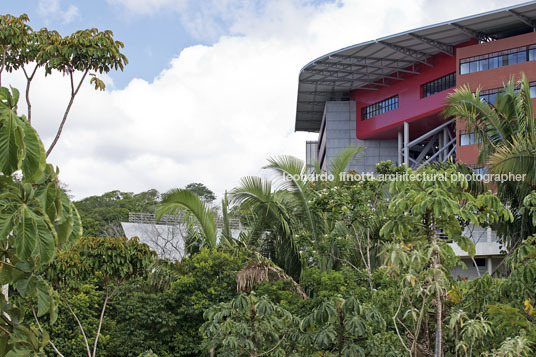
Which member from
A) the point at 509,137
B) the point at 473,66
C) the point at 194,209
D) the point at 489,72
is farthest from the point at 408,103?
the point at 194,209

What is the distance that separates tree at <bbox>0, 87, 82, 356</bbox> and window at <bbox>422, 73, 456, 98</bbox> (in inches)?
1211

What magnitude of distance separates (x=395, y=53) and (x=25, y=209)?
102ft

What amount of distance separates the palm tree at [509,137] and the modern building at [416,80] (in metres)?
10.3

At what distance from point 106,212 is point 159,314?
31.5 m

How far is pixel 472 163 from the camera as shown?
27.7m

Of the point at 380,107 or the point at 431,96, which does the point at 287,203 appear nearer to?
the point at 431,96

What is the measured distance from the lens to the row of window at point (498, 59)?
27.3 meters

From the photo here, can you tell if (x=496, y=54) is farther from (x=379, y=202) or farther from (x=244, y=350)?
(x=244, y=350)

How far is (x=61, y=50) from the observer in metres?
10.2

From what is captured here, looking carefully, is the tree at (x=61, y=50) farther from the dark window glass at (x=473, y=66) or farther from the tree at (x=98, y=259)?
the dark window glass at (x=473, y=66)

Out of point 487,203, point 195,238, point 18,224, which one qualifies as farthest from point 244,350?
point 195,238

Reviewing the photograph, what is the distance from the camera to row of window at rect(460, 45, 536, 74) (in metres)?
27.3

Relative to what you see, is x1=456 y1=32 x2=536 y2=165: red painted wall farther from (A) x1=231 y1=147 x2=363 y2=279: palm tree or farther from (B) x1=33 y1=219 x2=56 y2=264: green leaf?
(B) x1=33 y1=219 x2=56 y2=264: green leaf

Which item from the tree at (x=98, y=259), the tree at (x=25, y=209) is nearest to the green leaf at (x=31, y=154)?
the tree at (x=25, y=209)
